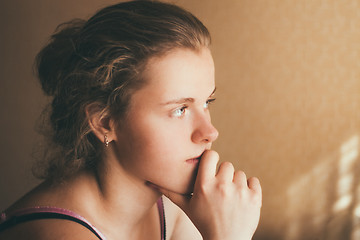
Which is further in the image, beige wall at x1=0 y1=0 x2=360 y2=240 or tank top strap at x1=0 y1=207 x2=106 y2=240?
beige wall at x1=0 y1=0 x2=360 y2=240

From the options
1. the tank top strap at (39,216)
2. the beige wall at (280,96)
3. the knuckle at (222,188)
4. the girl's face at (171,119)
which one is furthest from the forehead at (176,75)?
the beige wall at (280,96)

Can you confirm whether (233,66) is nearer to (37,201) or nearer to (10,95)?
(37,201)

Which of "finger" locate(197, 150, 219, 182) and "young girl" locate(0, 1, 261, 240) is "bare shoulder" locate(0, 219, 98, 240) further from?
"finger" locate(197, 150, 219, 182)

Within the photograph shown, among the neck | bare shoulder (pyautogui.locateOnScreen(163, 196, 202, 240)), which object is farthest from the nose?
bare shoulder (pyautogui.locateOnScreen(163, 196, 202, 240))

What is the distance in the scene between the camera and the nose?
0.81 metres

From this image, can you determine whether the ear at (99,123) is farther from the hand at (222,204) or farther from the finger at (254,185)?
the finger at (254,185)

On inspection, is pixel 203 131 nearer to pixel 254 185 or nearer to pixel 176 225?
pixel 254 185

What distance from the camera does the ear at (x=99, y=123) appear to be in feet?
2.91

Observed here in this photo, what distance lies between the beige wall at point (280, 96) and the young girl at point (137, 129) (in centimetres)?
75

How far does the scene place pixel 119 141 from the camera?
904 millimetres

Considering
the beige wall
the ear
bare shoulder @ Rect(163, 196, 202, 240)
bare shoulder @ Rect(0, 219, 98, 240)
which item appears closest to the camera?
bare shoulder @ Rect(0, 219, 98, 240)

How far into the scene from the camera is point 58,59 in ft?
3.12

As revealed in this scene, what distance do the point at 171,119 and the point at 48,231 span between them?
44cm

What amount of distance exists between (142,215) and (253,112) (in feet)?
2.96
